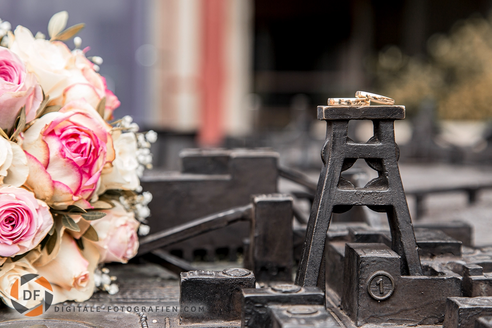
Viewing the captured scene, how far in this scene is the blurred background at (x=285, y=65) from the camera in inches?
254

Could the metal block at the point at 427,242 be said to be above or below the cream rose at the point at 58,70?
below

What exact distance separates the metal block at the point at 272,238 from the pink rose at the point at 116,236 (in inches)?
15.5

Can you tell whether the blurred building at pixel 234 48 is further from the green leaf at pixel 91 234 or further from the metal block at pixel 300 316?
the metal block at pixel 300 316

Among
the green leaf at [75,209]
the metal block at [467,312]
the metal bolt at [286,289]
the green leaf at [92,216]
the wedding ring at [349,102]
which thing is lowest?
the metal block at [467,312]

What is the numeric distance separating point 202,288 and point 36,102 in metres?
0.71

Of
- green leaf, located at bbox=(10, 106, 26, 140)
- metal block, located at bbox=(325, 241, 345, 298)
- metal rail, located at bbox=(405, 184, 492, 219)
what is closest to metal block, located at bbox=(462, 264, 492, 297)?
metal block, located at bbox=(325, 241, 345, 298)

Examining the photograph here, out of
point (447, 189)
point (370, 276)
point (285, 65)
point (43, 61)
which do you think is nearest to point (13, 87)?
point (43, 61)

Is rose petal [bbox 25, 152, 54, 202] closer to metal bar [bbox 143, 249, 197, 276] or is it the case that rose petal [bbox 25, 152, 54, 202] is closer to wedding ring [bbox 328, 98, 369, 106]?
metal bar [bbox 143, 249, 197, 276]

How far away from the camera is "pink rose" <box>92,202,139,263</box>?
1.64m

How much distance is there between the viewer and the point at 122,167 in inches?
65.4

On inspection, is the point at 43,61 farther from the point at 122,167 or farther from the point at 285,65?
A: the point at 285,65

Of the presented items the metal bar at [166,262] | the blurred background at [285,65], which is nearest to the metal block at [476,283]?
the metal bar at [166,262]

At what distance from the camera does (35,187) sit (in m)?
1.44

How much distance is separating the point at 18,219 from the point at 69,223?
0.48ft
